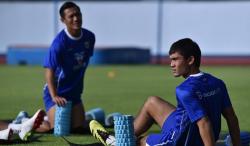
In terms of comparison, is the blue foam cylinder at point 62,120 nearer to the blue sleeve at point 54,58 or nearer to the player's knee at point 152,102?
the blue sleeve at point 54,58

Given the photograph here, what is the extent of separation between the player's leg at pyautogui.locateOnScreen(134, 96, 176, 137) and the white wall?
30370mm

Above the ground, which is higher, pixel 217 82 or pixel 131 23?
pixel 217 82

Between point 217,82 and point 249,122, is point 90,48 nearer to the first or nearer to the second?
point 249,122

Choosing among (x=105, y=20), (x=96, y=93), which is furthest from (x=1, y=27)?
(x=96, y=93)

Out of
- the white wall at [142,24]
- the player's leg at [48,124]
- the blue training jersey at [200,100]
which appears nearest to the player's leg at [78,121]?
the player's leg at [48,124]

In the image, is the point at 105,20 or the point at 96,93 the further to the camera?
the point at 105,20

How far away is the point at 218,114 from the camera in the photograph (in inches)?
214

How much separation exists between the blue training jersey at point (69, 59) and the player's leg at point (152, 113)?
74.3 inches

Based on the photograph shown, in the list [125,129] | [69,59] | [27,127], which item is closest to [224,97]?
[125,129]

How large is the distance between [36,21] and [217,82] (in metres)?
33.5

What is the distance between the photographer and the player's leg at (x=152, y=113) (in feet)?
21.3

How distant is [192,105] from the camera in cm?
518

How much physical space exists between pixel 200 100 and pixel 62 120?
3.12 meters

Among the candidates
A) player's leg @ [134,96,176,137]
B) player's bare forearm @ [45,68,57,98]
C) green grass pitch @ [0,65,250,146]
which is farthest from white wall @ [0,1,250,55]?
player's leg @ [134,96,176,137]
